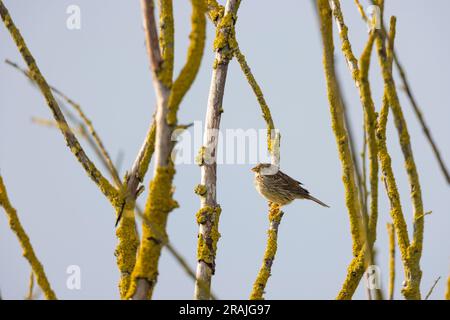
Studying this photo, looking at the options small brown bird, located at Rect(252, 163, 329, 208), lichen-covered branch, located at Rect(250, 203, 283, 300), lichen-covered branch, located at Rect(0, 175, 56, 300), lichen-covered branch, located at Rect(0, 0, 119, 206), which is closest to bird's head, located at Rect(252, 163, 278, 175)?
small brown bird, located at Rect(252, 163, 329, 208)

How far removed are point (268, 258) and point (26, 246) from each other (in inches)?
76.7

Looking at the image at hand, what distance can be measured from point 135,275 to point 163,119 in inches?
22.6

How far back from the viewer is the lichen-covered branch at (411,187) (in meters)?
1.95

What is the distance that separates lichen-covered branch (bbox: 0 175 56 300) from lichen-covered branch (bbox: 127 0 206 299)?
0.29 metres

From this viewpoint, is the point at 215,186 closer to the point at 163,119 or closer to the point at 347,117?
the point at 163,119

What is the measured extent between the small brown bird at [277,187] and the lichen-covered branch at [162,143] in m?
7.13

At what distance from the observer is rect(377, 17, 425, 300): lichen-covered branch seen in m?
1.95

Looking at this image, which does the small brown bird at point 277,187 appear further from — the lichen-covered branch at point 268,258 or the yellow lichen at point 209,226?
the yellow lichen at point 209,226

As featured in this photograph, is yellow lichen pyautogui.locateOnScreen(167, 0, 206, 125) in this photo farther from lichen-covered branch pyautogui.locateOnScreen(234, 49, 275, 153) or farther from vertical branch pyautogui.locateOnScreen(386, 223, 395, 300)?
lichen-covered branch pyautogui.locateOnScreen(234, 49, 275, 153)

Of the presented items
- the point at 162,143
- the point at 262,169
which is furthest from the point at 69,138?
the point at 262,169

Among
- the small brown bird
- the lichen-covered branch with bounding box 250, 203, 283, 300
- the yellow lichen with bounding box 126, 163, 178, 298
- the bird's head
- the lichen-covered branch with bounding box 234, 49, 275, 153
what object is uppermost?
the lichen-covered branch with bounding box 234, 49, 275, 153

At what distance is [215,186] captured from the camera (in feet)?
13.8

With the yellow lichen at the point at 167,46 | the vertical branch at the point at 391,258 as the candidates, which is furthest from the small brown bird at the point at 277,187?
the vertical branch at the point at 391,258
